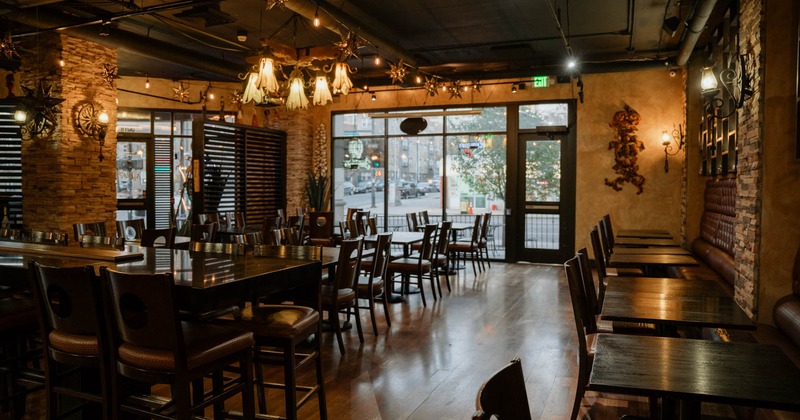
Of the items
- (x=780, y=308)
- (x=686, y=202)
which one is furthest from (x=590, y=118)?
(x=780, y=308)

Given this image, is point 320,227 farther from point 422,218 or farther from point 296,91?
point 296,91

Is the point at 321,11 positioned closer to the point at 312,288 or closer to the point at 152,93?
the point at 312,288

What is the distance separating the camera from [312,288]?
346cm

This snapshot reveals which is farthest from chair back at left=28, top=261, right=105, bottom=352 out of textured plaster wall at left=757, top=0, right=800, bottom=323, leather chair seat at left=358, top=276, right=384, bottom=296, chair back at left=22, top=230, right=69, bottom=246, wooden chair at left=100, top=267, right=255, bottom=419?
textured plaster wall at left=757, top=0, right=800, bottom=323

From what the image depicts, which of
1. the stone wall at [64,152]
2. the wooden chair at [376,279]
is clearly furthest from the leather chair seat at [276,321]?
the stone wall at [64,152]

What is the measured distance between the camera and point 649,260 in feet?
16.9

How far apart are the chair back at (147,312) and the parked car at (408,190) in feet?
32.4

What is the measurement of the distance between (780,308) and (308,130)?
32.2 feet

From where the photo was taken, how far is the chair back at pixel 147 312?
2.20 metres

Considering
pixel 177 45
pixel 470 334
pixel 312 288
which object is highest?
pixel 177 45

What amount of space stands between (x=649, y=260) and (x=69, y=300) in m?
4.51

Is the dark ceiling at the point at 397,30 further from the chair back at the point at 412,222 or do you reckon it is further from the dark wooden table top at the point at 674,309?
the dark wooden table top at the point at 674,309

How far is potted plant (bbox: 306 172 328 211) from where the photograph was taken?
12156 millimetres

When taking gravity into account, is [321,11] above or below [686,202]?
above
